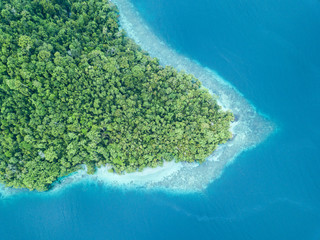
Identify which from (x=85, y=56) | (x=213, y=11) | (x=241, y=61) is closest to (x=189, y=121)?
(x=241, y=61)

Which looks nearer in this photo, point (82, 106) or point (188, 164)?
point (82, 106)

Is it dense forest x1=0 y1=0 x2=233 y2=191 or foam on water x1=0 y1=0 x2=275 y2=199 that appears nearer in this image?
dense forest x1=0 y1=0 x2=233 y2=191

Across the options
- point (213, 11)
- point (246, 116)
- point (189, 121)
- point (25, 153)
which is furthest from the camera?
point (213, 11)

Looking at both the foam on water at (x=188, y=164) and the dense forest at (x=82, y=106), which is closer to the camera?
the dense forest at (x=82, y=106)

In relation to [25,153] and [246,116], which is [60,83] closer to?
[25,153]
